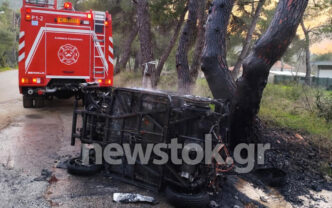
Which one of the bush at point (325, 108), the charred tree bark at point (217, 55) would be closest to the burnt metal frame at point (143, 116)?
the charred tree bark at point (217, 55)

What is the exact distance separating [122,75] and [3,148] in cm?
1073

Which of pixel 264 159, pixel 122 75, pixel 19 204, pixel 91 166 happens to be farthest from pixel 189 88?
pixel 122 75

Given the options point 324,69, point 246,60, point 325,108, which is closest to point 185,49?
point 246,60

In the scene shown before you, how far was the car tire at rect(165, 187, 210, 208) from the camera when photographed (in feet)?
11.8

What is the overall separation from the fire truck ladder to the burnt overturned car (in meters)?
4.90

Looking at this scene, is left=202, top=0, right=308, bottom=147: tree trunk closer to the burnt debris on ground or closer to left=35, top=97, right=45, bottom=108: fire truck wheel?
the burnt debris on ground

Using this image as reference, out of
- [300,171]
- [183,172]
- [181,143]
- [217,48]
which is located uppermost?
[217,48]

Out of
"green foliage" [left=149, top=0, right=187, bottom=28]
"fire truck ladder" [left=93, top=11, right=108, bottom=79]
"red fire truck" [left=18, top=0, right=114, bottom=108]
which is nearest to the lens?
"red fire truck" [left=18, top=0, right=114, bottom=108]

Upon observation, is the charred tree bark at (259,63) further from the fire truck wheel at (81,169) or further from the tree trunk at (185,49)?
the tree trunk at (185,49)

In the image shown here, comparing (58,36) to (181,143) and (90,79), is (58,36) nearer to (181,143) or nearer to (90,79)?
(90,79)

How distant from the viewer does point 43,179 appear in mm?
4172

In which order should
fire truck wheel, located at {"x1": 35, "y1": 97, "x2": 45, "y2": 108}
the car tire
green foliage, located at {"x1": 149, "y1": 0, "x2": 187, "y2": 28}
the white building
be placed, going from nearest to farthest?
1. the car tire
2. fire truck wheel, located at {"x1": 35, "y1": 97, "x2": 45, "y2": 108}
3. green foliage, located at {"x1": 149, "y1": 0, "x2": 187, "y2": 28}
4. the white building

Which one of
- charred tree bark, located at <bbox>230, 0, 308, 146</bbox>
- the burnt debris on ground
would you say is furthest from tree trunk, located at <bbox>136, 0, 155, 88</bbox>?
charred tree bark, located at <bbox>230, 0, 308, 146</bbox>

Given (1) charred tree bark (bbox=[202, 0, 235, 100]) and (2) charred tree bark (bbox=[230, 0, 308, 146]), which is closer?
(2) charred tree bark (bbox=[230, 0, 308, 146])
